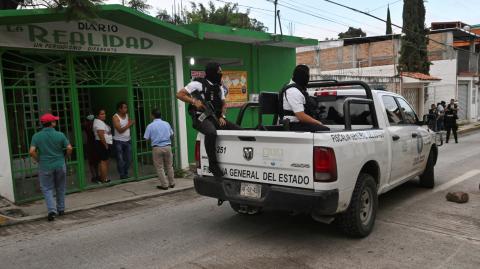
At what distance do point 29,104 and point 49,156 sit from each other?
1969mm

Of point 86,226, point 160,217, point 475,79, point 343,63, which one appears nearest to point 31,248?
point 86,226

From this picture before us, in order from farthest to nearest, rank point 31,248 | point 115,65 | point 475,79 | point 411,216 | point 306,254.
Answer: point 475,79 → point 115,65 → point 411,216 → point 31,248 → point 306,254

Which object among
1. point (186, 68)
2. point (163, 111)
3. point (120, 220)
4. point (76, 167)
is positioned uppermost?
point (186, 68)

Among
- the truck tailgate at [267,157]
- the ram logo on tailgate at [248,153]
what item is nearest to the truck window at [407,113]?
the truck tailgate at [267,157]

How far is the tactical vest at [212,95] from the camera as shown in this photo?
16.5ft

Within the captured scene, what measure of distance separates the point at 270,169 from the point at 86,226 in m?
2.97

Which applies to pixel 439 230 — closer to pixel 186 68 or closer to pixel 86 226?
pixel 86 226

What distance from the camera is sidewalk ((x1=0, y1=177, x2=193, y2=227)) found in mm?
6152

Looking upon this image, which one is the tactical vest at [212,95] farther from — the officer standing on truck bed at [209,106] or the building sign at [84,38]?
the building sign at [84,38]

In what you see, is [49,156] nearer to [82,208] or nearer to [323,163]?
[82,208]

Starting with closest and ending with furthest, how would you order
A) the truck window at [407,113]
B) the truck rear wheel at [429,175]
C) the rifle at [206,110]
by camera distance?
the rifle at [206,110] < the truck window at [407,113] < the truck rear wheel at [429,175]

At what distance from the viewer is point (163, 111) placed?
384 inches

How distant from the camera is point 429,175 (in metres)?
7.10

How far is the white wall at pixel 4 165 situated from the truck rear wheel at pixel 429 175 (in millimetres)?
7076
